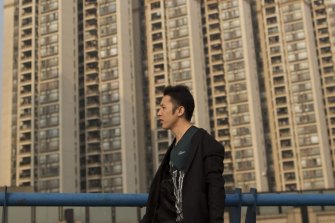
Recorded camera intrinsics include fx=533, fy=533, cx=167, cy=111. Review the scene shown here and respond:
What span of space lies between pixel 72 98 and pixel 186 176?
3561 inches

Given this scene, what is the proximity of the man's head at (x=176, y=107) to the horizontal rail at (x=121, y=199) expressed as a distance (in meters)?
0.85

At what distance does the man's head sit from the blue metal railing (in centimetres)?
85

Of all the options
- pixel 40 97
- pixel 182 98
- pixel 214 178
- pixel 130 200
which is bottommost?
pixel 130 200

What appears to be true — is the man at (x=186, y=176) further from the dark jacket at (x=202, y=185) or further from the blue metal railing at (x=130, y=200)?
the blue metal railing at (x=130, y=200)

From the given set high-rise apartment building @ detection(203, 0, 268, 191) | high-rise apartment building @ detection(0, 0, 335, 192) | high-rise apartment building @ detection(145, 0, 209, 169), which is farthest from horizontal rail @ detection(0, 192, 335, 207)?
high-rise apartment building @ detection(145, 0, 209, 169)

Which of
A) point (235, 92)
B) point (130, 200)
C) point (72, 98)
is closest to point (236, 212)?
point (130, 200)

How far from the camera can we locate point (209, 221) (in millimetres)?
3359

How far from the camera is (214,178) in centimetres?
345

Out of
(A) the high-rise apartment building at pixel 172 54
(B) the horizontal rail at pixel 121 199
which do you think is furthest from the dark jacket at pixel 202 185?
(A) the high-rise apartment building at pixel 172 54

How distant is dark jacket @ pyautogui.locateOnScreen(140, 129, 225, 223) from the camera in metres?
3.35

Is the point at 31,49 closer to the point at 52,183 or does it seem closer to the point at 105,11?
the point at 105,11

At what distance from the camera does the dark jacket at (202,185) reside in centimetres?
335

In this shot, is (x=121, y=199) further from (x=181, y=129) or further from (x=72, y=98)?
(x=72, y=98)

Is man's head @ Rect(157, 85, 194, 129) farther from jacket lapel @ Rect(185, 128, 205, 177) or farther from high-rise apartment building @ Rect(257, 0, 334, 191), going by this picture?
high-rise apartment building @ Rect(257, 0, 334, 191)
